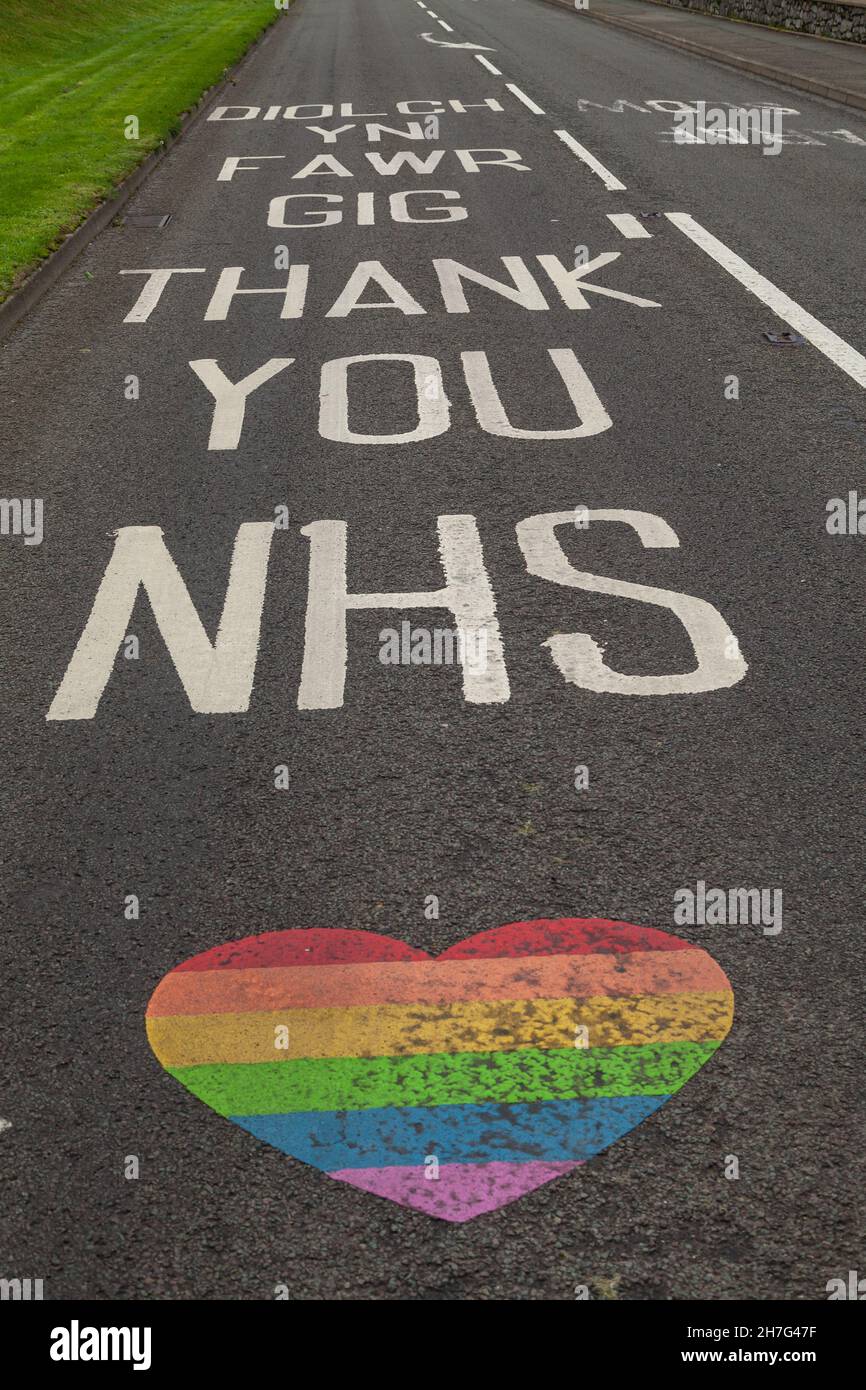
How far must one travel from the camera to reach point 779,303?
32.4 feet

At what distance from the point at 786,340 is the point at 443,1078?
23.2ft

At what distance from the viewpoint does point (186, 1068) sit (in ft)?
10.8

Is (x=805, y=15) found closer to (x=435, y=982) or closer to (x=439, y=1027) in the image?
(x=435, y=982)

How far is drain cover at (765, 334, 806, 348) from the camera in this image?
29.4ft

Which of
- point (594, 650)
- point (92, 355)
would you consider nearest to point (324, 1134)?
point (594, 650)

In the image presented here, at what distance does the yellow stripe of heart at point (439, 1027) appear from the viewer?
3.32 m

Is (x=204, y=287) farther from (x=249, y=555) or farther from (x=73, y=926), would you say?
(x=73, y=926)

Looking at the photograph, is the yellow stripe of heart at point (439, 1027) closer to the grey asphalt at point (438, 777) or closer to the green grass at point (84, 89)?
the grey asphalt at point (438, 777)

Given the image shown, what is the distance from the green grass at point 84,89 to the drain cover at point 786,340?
Result: 18.1 ft

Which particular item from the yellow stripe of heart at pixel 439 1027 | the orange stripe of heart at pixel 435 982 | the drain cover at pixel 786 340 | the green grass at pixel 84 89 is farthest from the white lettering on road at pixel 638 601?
the green grass at pixel 84 89

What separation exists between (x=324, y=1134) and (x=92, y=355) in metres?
7.33

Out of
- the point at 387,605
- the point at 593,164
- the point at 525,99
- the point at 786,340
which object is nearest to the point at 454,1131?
the point at 387,605
